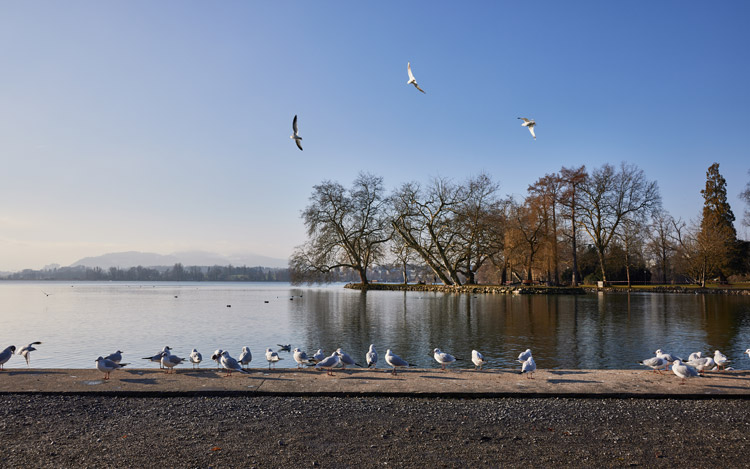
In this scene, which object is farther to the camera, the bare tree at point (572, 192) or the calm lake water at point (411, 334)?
the bare tree at point (572, 192)

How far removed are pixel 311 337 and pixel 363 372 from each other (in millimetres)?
8529

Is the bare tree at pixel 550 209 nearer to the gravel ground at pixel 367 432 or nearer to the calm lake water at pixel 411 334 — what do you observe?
the calm lake water at pixel 411 334

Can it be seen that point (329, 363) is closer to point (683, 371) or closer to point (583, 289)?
point (683, 371)

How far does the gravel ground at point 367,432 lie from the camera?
5.21 metres

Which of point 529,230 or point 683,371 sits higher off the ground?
point 529,230

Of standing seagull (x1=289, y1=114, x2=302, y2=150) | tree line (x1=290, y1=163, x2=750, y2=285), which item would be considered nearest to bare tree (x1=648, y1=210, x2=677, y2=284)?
tree line (x1=290, y1=163, x2=750, y2=285)

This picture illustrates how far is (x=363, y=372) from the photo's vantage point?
32.0ft

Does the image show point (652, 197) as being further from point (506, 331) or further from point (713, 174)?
point (506, 331)

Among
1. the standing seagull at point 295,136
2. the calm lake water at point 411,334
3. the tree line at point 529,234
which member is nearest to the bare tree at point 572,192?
the tree line at point 529,234

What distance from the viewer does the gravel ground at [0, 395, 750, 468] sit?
5.21 meters

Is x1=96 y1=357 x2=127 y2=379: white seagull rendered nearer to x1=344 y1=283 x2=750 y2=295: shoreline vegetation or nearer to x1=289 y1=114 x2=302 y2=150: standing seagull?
x1=289 y1=114 x2=302 y2=150: standing seagull

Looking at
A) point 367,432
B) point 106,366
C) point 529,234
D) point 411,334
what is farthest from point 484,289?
point 367,432

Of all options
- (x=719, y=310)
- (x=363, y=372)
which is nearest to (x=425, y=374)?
(x=363, y=372)

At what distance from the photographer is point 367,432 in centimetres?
607
